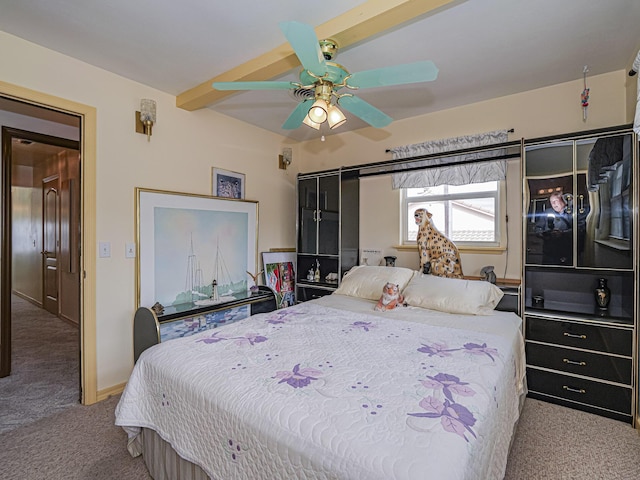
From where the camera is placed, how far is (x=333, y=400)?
3.93 feet

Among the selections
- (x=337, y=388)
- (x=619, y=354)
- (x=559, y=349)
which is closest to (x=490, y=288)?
(x=559, y=349)

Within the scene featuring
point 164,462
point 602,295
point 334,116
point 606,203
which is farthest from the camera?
point 602,295

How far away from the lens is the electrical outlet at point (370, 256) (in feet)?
12.2

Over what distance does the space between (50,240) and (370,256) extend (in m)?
5.14

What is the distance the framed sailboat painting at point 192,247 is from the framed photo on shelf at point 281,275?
0.20m

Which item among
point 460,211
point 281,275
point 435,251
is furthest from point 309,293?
point 460,211

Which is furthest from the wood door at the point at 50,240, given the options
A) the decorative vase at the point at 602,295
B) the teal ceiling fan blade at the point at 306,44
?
the decorative vase at the point at 602,295

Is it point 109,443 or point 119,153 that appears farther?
point 119,153

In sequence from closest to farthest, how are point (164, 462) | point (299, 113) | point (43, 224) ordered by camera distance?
point (164, 462)
point (299, 113)
point (43, 224)

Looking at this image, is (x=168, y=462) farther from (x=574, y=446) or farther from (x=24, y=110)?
(x=24, y=110)

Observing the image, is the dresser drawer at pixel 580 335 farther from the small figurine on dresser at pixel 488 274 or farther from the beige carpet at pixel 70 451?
the beige carpet at pixel 70 451

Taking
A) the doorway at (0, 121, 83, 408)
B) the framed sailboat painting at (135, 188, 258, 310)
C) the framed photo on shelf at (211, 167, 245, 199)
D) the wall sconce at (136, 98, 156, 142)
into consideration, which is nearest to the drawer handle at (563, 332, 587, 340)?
the framed sailboat painting at (135, 188, 258, 310)

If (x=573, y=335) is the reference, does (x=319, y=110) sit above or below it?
above

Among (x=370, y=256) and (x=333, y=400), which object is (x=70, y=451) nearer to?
(x=333, y=400)
